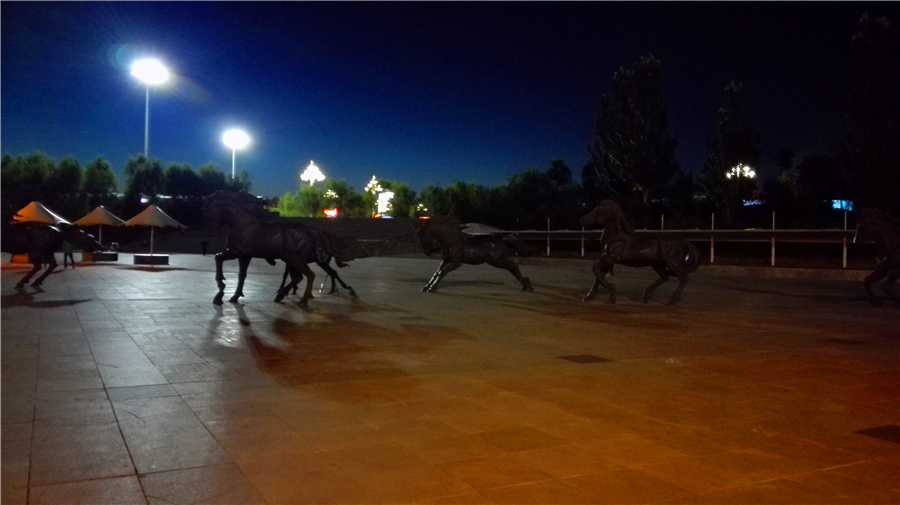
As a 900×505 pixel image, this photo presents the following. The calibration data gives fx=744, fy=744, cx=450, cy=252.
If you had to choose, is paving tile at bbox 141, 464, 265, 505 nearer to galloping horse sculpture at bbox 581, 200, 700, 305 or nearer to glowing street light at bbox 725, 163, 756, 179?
galloping horse sculpture at bbox 581, 200, 700, 305

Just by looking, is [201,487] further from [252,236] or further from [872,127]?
[872,127]

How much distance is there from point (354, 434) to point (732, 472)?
239 cm

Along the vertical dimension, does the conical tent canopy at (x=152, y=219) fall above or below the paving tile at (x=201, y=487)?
above

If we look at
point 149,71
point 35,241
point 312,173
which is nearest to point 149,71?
point 149,71

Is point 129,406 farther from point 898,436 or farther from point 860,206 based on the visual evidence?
point 860,206

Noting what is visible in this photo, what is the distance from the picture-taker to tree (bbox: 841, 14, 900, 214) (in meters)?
27.0

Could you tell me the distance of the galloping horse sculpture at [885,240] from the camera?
14.2m

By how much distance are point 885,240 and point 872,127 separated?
614 inches

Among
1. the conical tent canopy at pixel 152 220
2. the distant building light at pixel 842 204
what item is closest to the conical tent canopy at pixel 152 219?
the conical tent canopy at pixel 152 220

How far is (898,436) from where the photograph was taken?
5223mm

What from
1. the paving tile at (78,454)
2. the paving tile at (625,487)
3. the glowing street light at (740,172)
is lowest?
the paving tile at (625,487)

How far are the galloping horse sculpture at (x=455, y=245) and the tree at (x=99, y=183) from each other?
51871mm

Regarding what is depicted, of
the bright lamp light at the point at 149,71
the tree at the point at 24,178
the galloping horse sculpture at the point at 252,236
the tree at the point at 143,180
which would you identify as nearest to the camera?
Answer: the galloping horse sculpture at the point at 252,236

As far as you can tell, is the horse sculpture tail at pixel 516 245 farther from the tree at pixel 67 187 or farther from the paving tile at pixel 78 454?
the tree at pixel 67 187
